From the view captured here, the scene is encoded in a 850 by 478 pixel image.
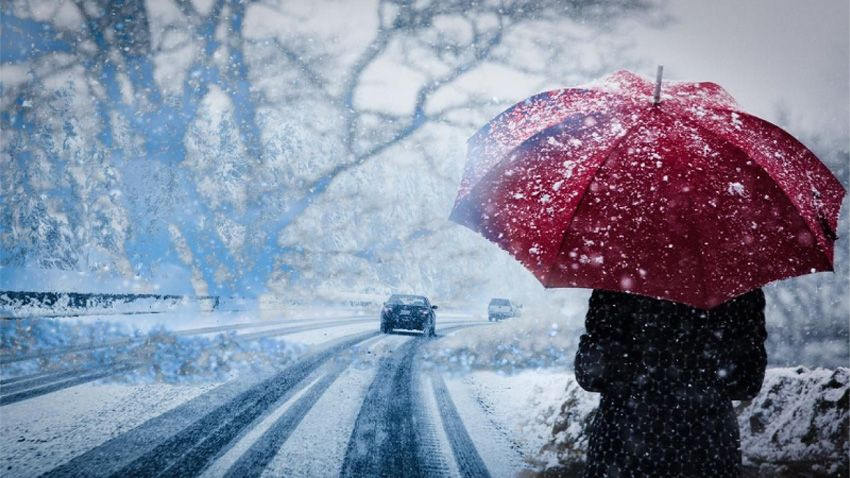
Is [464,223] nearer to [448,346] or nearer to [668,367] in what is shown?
[668,367]

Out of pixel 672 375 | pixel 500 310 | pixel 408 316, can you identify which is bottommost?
pixel 500 310

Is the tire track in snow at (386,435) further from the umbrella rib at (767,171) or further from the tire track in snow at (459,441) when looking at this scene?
the umbrella rib at (767,171)

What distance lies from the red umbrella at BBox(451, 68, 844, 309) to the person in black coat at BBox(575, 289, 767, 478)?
0.20 meters

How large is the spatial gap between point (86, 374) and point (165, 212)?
97.7m

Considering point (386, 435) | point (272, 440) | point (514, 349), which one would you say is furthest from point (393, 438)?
point (514, 349)

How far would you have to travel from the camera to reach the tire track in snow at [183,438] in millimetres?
3531

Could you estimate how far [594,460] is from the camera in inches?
73.9

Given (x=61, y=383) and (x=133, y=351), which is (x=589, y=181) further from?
(x=133, y=351)

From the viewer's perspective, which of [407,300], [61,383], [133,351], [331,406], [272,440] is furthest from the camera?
[407,300]

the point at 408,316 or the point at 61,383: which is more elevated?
the point at 408,316

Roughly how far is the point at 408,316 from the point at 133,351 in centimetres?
931

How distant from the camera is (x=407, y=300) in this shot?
17.2 metres

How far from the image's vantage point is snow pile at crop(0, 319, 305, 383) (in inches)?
279

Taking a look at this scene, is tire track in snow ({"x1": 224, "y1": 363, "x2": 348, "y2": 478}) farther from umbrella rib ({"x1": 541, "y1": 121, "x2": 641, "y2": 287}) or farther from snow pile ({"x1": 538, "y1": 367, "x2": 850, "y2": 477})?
umbrella rib ({"x1": 541, "y1": 121, "x2": 641, "y2": 287})
